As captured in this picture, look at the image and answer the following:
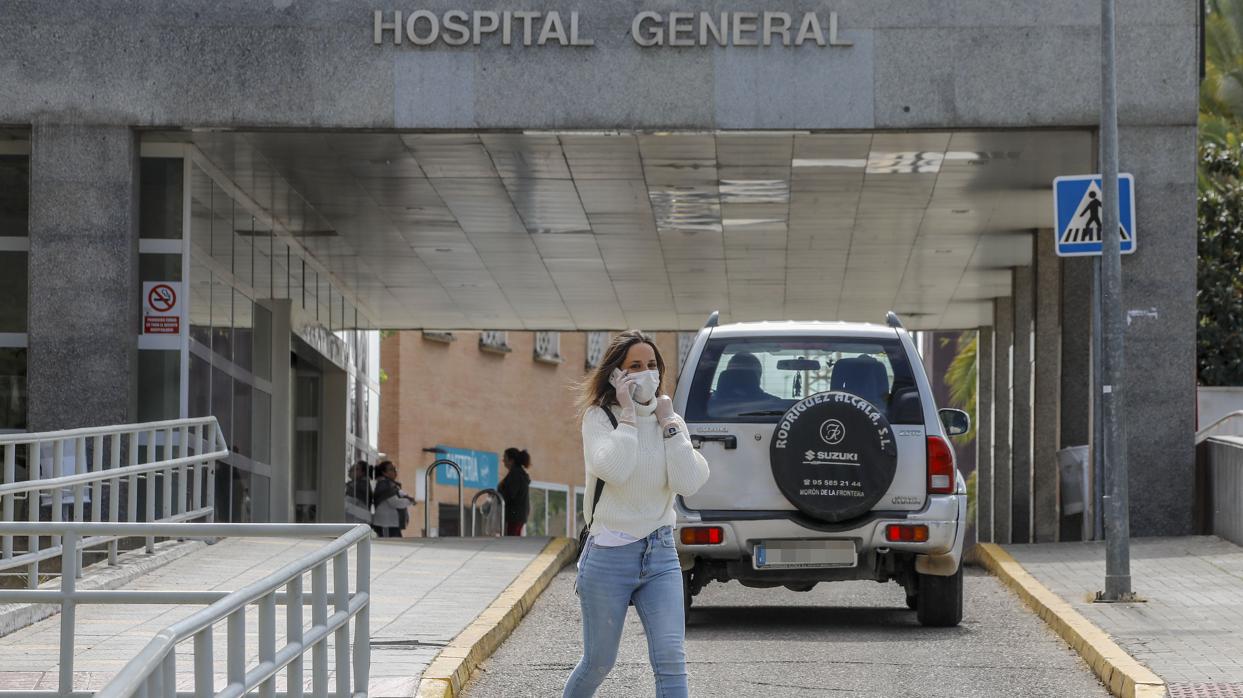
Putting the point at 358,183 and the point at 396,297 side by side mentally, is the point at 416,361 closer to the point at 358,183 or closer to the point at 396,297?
the point at 396,297

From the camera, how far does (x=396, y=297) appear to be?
32.1 metres

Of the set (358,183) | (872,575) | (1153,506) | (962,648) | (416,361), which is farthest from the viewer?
(416,361)

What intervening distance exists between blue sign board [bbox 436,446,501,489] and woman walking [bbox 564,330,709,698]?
3865 cm

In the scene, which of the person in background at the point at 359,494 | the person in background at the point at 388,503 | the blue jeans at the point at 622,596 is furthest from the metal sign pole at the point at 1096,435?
the person in background at the point at 359,494

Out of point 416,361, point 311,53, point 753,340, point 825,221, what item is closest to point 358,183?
point 311,53

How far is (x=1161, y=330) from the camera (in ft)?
54.2

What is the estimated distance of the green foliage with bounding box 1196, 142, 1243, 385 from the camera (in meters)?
25.5

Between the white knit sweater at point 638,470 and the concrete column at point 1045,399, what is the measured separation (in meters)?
19.0

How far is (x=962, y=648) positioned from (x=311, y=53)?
30.6 ft

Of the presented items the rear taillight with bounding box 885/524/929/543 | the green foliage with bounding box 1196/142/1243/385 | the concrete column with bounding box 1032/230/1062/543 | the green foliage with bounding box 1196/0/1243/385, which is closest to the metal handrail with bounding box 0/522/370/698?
the rear taillight with bounding box 885/524/929/543

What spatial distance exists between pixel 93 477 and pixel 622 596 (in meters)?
6.90

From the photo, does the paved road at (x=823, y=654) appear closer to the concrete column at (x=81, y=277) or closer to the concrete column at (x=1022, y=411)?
the concrete column at (x=81, y=277)

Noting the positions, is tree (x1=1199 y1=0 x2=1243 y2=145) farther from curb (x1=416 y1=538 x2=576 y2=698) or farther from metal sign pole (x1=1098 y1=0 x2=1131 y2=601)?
curb (x1=416 y1=538 x2=576 y2=698)

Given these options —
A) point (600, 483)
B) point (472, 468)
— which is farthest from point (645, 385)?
point (472, 468)
